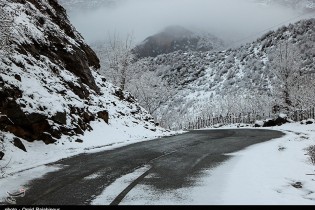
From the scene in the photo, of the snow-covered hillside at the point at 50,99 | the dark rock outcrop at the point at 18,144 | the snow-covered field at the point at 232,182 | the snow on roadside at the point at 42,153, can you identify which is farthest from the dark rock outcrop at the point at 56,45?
the snow-covered field at the point at 232,182

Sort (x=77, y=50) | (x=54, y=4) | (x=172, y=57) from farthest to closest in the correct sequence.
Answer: (x=172, y=57) < (x=54, y=4) < (x=77, y=50)

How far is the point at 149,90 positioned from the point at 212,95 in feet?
270

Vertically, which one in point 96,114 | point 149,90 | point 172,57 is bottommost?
point 96,114

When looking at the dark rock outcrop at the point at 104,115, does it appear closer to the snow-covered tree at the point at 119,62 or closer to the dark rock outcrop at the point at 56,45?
the dark rock outcrop at the point at 56,45

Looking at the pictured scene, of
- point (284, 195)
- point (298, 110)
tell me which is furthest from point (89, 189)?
point (298, 110)

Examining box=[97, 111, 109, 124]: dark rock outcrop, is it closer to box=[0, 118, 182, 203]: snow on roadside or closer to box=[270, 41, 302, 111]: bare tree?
box=[0, 118, 182, 203]: snow on roadside

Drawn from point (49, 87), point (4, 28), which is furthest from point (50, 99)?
point (4, 28)

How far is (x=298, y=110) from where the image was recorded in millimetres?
41031

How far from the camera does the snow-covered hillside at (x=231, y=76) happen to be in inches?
3844

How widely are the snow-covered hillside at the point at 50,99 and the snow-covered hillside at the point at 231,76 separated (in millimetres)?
55431

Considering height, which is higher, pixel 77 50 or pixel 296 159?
pixel 77 50

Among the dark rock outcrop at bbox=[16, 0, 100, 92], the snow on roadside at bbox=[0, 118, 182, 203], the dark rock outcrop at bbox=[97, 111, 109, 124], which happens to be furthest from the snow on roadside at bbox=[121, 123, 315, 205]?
the dark rock outcrop at bbox=[16, 0, 100, 92]

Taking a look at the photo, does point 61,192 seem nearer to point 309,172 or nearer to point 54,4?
point 309,172

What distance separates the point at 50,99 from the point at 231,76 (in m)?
122
